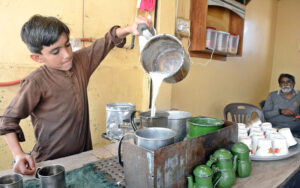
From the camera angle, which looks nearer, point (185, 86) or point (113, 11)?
point (113, 11)

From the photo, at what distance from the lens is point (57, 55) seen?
3.54ft

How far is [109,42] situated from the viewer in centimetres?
136

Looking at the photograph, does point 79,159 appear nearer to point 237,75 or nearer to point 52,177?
point 52,177

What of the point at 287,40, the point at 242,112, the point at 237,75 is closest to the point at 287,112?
the point at 242,112

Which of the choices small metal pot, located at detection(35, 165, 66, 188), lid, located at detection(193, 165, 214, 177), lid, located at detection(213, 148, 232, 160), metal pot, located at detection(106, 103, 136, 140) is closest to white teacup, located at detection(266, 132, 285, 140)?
lid, located at detection(213, 148, 232, 160)

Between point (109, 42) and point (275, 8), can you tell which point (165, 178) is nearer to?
point (109, 42)

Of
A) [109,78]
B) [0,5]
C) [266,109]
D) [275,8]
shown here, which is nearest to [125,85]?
[109,78]

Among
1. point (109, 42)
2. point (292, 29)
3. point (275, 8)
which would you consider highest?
point (275, 8)

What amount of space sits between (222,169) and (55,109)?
86 centimetres

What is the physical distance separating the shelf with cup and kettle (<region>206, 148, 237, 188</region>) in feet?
5.53

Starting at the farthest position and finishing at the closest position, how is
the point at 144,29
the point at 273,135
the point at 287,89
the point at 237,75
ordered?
the point at 237,75 → the point at 287,89 → the point at 273,135 → the point at 144,29

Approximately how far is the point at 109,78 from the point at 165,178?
1.38 meters

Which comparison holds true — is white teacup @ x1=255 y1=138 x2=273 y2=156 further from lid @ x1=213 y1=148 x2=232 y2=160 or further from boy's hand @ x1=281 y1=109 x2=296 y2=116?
boy's hand @ x1=281 y1=109 x2=296 y2=116

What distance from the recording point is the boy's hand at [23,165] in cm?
90
